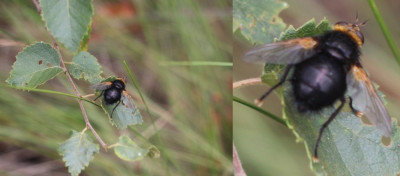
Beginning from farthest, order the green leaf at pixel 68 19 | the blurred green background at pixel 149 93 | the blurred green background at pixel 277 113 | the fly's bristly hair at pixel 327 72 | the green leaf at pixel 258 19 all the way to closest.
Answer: the blurred green background at pixel 149 93 < the blurred green background at pixel 277 113 < the green leaf at pixel 258 19 < the fly's bristly hair at pixel 327 72 < the green leaf at pixel 68 19

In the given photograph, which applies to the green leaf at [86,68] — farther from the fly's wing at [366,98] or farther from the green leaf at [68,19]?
the fly's wing at [366,98]

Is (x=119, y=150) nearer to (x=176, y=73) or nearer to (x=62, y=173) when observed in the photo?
(x=62, y=173)

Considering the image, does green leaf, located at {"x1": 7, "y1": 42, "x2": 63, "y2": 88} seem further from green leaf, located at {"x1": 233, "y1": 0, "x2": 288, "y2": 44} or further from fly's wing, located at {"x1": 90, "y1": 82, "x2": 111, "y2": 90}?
green leaf, located at {"x1": 233, "y1": 0, "x2": 288, "y2": 44}

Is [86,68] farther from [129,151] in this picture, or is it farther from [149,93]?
[149,93]

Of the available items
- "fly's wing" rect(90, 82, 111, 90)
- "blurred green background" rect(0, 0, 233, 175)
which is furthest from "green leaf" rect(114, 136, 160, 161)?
"blurred green background" rect(0, 0, 233, 175)

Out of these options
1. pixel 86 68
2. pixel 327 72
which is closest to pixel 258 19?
pixel 327 72

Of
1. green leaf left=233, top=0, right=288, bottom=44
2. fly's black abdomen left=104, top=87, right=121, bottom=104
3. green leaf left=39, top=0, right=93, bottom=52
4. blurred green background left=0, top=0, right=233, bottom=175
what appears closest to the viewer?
green leaf left=39, top=0, right=93, bottom=52

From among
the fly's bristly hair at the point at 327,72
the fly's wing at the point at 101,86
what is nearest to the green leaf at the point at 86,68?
the fly's wing at the point at 101,86
